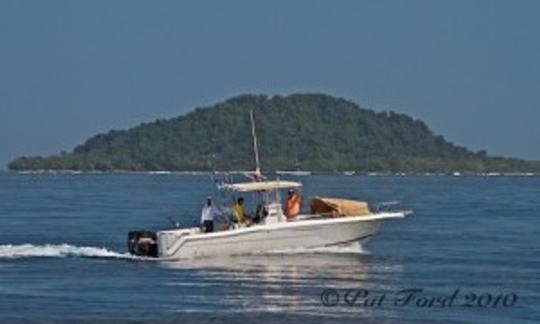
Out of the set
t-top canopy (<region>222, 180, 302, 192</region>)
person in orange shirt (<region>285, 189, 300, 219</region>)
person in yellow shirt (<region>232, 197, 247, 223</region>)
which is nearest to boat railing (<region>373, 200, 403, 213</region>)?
person in orange shirt (<region>285, 189, 300, 219</region>)

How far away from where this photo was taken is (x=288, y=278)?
3581cm

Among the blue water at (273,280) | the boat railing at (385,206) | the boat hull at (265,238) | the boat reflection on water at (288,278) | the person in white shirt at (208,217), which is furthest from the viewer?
the boat railing at (385,206)

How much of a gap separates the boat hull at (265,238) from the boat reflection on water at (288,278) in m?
0.25

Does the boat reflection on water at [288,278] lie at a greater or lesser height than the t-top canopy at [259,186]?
lesser

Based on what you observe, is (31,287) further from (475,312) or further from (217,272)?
(475,312)

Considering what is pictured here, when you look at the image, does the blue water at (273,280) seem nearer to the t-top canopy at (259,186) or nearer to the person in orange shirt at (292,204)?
the person in orange shirt at (292,204)

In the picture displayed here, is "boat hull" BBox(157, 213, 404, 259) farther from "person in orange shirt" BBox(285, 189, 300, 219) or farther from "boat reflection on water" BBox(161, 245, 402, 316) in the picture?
"person in orange shirt" BBox(285, 189, 300, 219)

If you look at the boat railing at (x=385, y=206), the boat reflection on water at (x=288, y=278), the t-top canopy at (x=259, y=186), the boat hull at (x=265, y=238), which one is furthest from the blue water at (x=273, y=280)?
the t-top canopy at (x=259, y=186)

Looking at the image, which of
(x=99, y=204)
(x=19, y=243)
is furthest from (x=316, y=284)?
(x=99, y=204)

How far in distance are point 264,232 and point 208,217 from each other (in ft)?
5.59

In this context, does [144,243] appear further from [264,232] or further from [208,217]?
[264,232]

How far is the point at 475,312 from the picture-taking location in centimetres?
2931

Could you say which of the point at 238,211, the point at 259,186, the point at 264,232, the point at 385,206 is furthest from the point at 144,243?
the point at 385,206

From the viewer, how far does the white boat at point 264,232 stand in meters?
39.7
